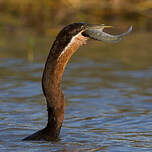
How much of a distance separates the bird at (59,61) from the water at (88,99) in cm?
24

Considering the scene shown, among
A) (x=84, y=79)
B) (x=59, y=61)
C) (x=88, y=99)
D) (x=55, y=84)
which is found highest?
(x=59, y=61)

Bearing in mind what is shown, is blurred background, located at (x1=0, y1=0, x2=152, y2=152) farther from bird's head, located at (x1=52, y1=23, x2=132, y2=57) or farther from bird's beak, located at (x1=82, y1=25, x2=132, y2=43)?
bird's beak, located at (x1=82, y1=25, x2=132, y2=43)

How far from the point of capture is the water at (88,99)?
253 inches

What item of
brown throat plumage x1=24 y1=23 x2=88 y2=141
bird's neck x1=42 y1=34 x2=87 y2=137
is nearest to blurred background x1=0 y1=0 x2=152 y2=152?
brown throat plumage x1=24 y1=23 x2=88 y2=141

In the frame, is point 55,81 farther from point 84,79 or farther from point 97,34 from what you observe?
point 84,79

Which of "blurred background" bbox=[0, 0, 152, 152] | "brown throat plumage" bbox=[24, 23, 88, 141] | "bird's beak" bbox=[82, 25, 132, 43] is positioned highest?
"bird's beak" bbox=[82, 25, 132, 43]

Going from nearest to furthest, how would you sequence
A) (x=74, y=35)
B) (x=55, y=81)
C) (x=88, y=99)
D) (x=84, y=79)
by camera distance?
(x=74, y=35) → (x=55, y=81) → (x=88, y=99) → (x=84, y=79)

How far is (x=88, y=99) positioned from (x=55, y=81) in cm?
313

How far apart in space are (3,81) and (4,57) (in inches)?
92.6

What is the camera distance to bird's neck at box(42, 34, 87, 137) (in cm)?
600

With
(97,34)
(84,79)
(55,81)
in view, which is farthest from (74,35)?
(84,79)

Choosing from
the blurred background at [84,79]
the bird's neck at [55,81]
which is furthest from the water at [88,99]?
the bird's neck at [55,81]

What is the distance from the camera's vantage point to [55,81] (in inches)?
241

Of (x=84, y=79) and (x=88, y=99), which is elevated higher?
(x=88, y=99)
